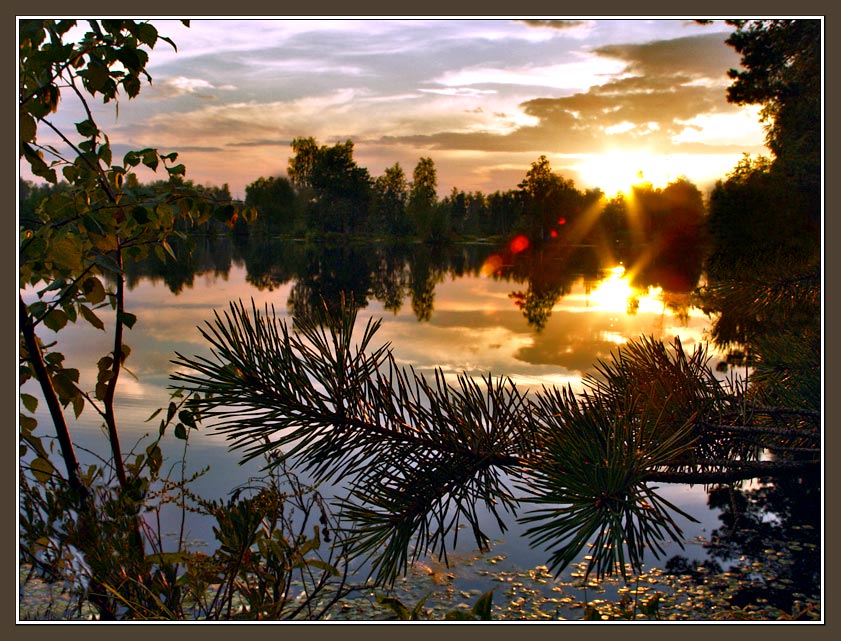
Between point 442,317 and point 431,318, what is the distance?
0.58m

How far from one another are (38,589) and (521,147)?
14.4ft

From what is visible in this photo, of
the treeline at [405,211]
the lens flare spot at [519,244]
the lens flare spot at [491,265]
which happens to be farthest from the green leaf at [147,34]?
the lens flare spot at [519,244]

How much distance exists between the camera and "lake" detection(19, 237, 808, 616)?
657 cm

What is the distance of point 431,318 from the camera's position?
20.7 m

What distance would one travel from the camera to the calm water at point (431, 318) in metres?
6.94

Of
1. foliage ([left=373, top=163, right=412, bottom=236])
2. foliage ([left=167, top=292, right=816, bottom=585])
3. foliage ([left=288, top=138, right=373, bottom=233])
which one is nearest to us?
foliage ([left=167, top=292, right=816, bottom=585])

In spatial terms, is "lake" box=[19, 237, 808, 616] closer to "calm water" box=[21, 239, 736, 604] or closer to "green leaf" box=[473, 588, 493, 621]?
"calm water" box=[21, 239, 736, 604]

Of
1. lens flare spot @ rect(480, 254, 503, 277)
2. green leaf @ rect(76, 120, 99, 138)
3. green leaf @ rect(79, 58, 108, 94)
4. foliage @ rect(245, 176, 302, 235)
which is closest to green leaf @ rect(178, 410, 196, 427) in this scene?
green leaf @ rect(76, 120, 99, 138)

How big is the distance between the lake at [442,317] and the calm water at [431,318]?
0.04 m

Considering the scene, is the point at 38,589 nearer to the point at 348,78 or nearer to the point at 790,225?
the point at 348,78

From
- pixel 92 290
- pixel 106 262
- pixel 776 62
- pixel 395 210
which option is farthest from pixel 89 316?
pixel 395 210

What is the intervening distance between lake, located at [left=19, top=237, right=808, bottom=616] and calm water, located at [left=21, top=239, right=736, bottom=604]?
4 centimetres

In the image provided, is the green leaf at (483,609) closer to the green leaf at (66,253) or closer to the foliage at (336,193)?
the green leaf at (66,253)

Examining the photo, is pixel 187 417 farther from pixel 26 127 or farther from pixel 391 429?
pixel 391 429
